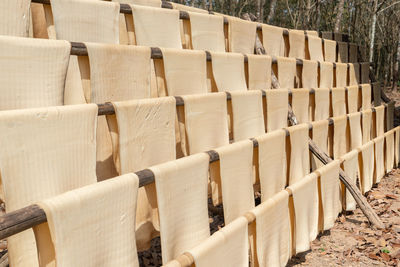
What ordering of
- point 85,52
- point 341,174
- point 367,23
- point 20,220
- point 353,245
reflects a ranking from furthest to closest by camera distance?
1. point 367,23
2. point 341,174
3. point 353,245
4. point 85,52
5. point 20,220

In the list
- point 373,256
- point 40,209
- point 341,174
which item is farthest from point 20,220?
point 341,174

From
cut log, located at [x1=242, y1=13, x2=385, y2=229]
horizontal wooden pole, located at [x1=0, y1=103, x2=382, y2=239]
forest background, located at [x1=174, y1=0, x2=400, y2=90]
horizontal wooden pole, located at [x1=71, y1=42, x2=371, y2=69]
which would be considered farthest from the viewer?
forest background, located at [x1=174, y1=0, x2=400, y2=90]

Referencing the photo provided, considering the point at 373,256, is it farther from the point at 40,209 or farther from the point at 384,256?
the point at 40,209

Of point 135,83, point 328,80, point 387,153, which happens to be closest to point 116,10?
point 135,83

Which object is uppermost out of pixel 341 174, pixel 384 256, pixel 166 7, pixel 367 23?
pixel 367 23

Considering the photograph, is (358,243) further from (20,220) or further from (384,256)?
(20,220)

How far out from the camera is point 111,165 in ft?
5.23

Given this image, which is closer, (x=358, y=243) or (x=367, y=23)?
(x=358, y=243)

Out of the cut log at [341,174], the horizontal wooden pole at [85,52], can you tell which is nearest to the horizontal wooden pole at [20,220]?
the horizontal wooden pole at [85,52]

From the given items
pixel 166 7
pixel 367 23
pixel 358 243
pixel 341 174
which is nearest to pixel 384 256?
pixel 358 243

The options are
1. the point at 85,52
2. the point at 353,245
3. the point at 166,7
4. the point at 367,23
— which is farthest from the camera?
the point at 367,23

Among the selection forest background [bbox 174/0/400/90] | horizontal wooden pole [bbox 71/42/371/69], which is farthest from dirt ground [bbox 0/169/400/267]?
forest background [bbox 174/0/400/90]

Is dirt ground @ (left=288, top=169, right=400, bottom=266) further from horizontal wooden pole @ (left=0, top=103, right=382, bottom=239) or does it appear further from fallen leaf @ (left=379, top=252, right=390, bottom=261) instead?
horizontal wooden pole @ (left=0, top=103, right=382, bottom=239)

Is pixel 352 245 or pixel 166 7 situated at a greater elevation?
pixel 166 7
